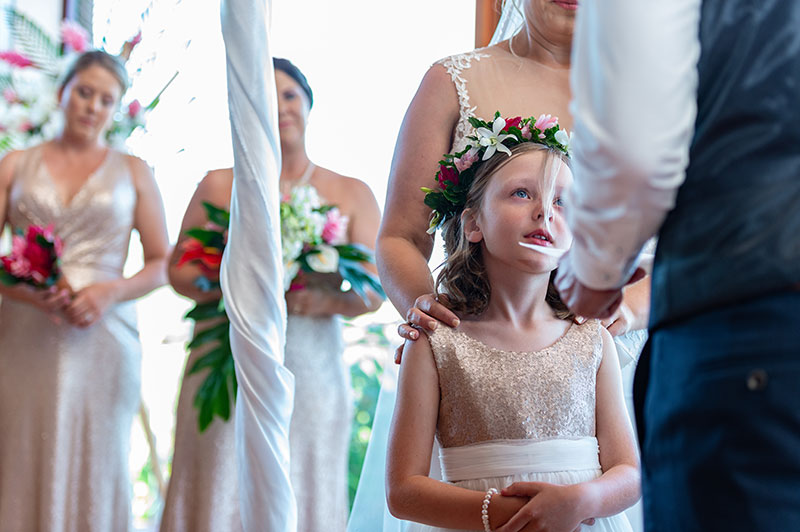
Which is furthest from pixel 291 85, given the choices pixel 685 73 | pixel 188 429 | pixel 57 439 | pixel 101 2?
pixel 685 73

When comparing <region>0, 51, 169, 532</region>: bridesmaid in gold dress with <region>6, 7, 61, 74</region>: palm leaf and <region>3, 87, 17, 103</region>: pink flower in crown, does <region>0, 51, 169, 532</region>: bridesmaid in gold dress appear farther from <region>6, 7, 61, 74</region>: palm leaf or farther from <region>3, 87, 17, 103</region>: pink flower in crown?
<region>6, 7, 61, 74</region>: palm leaf

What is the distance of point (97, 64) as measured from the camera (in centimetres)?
454

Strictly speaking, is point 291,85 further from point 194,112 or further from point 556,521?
point 556,521

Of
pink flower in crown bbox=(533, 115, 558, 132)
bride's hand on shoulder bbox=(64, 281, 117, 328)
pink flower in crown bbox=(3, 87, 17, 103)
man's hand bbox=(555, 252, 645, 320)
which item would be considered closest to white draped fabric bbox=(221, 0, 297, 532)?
pink flower in crown bbox=(533, 115, 558, 132)

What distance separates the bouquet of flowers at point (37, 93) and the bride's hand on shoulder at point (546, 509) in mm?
3585

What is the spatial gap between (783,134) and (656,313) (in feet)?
0.85

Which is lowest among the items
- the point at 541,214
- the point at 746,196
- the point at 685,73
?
the point at 541,214

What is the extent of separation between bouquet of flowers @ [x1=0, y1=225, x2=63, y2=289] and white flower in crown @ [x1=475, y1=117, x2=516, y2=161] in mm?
2586

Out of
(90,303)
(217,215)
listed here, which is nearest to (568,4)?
(217,215)

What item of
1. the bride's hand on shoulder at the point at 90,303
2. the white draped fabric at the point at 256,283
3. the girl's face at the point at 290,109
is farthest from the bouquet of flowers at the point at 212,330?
the white draped fabric at the point at 256,283

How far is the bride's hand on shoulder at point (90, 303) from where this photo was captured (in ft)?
13.7

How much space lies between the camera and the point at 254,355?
230 centimetres

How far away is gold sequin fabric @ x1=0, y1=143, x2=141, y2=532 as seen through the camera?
4.17m

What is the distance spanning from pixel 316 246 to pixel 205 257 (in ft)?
1.42
